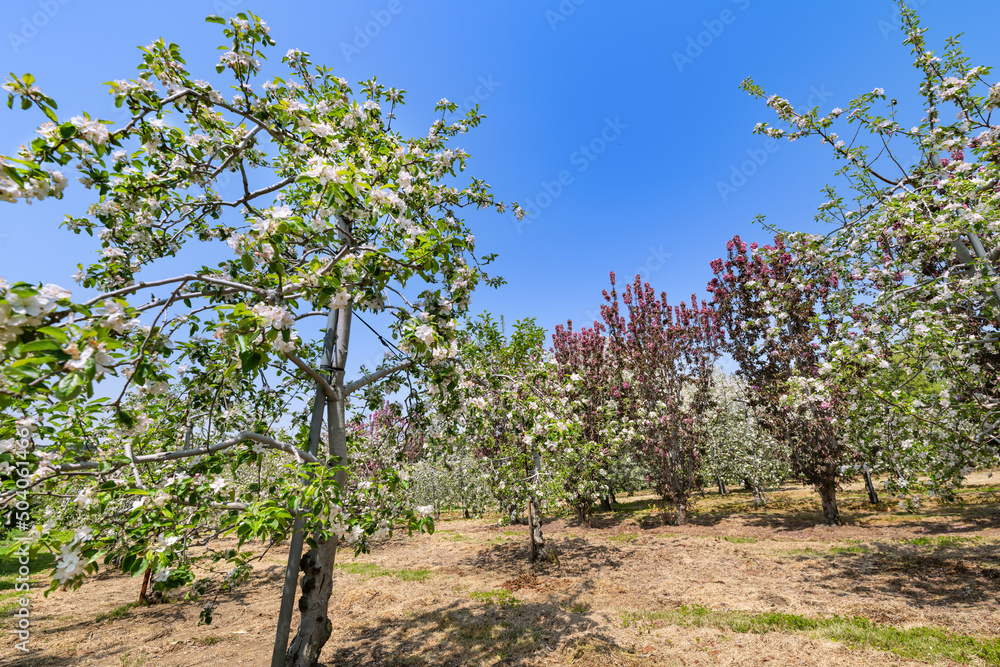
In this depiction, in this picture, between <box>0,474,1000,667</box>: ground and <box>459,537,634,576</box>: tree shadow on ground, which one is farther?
<box>459,537,634,576</box>: tree shadow on ground

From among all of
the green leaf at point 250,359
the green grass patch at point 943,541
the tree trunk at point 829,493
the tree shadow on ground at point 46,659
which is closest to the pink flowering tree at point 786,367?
the tree trunk at point 829,493

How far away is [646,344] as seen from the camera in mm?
18125

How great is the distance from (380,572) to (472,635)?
20.9ft

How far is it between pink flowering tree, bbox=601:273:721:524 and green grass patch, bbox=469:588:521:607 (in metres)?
9.49

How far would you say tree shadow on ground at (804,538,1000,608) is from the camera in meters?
6.62

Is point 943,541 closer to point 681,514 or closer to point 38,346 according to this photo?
point 681,514

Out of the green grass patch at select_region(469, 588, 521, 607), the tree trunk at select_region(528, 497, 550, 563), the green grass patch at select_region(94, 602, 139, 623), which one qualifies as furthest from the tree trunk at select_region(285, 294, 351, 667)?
the green grass patch at select_region(94, 602, 139, 623)

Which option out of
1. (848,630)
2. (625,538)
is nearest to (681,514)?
(625,538)

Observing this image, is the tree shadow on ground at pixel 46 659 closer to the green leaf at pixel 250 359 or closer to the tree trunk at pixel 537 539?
the green leaf at pixel 250 359

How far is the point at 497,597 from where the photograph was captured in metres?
8.55

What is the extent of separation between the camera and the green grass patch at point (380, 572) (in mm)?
10870

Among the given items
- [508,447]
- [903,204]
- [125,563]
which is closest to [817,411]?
[903,204]

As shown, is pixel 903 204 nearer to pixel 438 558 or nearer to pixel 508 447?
pixel 508 447

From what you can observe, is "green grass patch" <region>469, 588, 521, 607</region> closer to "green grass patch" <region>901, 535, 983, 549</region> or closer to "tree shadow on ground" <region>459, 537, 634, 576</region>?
"tree shadow on ground" <region>459, 537, 634, 576</region>
